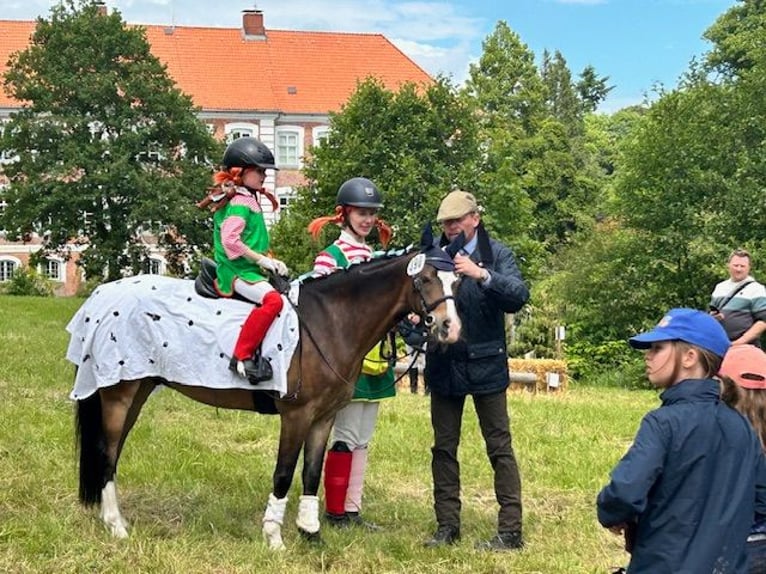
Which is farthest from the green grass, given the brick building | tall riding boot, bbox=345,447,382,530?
the brick building

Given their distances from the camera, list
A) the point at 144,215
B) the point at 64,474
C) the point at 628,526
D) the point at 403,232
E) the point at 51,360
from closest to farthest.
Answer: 1. the point at 628,526
2. the point at 64,474
3. the point at 51,360
4. the point at 403,232
5. the point at 144,215

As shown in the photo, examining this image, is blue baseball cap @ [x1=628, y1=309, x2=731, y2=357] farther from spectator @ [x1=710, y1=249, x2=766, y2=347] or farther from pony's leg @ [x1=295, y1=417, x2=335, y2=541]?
spectator @ [x1=710, y1=249, x2=766, y2=347]

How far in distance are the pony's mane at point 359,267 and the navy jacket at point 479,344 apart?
1.50 feet

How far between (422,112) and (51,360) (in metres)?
16.7

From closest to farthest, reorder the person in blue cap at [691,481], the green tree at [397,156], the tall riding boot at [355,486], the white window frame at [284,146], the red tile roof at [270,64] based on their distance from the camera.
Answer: the person in blue cap at [691,481] → the tall riding boot at [355,486] → the green tree at [397,156] → the red tile roof at [270,64] → the white window frame at [284,146]

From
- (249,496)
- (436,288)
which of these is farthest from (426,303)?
(249,496)

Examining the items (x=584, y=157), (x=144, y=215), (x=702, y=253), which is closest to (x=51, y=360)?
(x=702, y=253)

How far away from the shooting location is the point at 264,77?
51.2 metres

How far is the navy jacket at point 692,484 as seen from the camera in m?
3.07

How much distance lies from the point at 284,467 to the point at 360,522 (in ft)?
3.01

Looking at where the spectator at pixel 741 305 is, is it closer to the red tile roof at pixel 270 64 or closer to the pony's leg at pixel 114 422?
the pony's leg at pixel 114 422

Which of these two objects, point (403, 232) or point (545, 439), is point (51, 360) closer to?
point (545, 439)

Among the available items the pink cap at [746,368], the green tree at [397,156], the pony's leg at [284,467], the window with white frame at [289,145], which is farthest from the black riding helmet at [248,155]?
the window with white frame at [289,145]

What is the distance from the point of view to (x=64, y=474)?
711 cm
